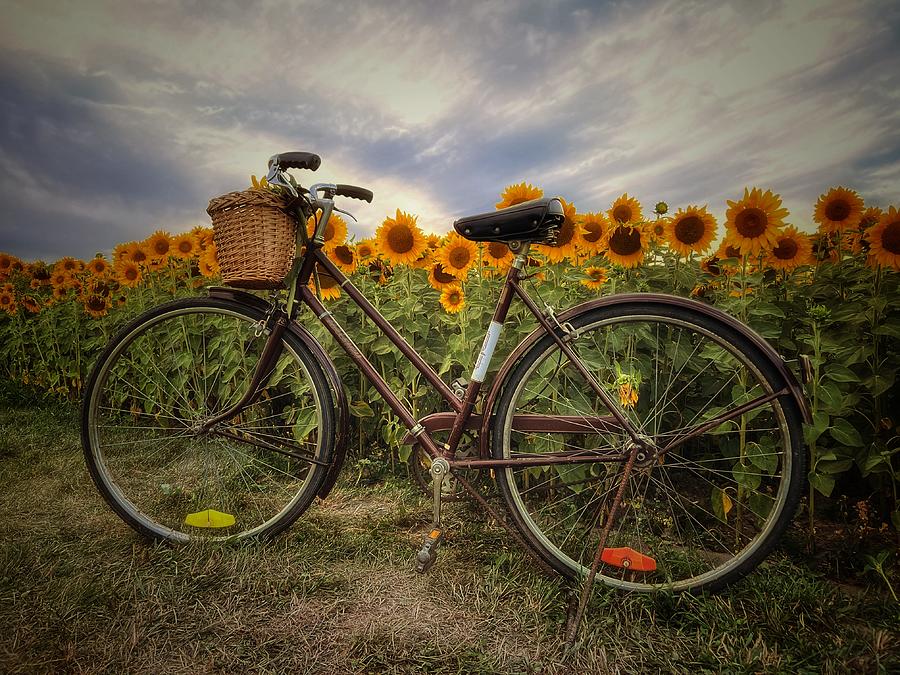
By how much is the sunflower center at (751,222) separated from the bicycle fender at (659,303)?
20.3 inches

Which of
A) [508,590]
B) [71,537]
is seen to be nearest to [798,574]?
[508,590]

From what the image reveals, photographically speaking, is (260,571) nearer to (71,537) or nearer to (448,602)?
(448,602)

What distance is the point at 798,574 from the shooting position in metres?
1.81

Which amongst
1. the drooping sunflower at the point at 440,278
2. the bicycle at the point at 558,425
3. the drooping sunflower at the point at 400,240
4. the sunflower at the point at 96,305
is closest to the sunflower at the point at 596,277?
the bicycle at the point at 558,425

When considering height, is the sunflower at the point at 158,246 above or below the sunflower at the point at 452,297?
above

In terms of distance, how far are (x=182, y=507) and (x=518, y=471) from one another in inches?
67.1

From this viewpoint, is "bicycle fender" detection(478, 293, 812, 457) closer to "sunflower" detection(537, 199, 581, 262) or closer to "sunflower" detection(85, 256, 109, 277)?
"sunflower" detection(537, 199, 581, 262)

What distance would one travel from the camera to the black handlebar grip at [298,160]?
1.88m

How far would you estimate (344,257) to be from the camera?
264 centimetres

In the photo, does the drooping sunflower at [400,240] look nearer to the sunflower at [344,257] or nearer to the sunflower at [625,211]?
the sunflower at [344,257]

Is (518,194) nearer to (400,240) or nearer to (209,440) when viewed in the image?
(400,240)

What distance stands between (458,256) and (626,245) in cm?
80

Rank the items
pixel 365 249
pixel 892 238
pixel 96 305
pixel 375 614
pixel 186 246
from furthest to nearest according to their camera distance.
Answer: pixel 96 305 → pixel 186 246 → pixel 365 249 → pixel 892 238 → pixel 375 614

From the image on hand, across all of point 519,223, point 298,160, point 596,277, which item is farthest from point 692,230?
point 298,160
